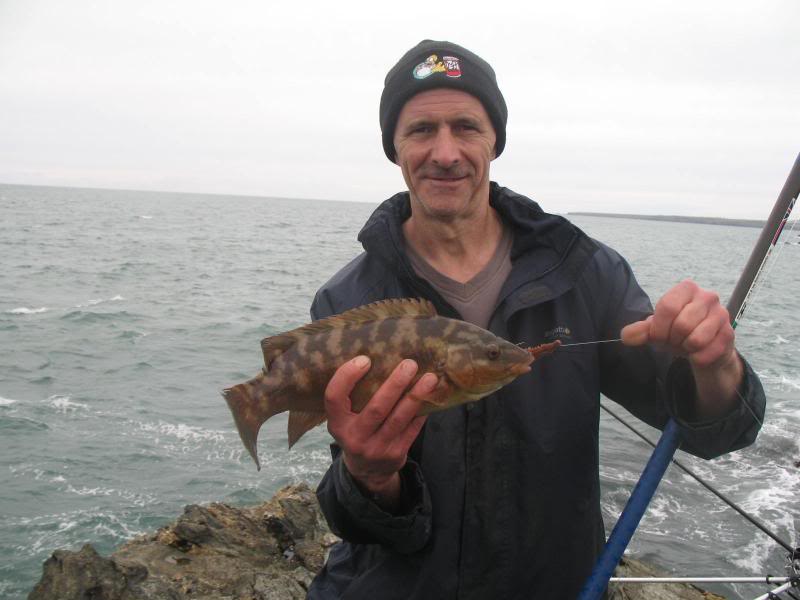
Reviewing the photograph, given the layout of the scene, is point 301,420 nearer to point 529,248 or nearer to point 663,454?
point 529,248

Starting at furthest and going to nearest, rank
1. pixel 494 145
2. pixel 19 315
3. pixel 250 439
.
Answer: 1. pixel 19 315
2. pixel 494 145
3. pixel 250 439

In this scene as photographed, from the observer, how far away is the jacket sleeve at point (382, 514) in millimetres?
2926

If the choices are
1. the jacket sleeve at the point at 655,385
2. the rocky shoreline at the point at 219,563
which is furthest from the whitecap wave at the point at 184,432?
the jacket sleeve at the point at 655,385

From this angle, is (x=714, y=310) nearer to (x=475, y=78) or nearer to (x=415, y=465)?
(x=415, y=465)

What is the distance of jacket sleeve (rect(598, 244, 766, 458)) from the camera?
288 centimetres

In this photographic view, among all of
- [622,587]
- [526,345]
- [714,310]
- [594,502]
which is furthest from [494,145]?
[622,587]

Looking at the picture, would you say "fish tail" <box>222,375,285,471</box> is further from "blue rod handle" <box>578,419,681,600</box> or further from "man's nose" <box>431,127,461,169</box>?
"blue rod handle" <box>578,419,681,600</box>

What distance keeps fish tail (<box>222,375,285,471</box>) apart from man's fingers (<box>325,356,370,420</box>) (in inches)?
24.9

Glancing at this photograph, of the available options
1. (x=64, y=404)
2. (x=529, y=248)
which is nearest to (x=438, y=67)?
(x=529, y=248)

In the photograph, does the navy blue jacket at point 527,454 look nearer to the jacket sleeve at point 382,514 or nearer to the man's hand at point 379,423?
the jacket sleeve at point 382,514

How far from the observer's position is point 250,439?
11.4 feet

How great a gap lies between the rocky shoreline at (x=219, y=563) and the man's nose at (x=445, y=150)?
13.0ft

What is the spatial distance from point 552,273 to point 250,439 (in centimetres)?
191

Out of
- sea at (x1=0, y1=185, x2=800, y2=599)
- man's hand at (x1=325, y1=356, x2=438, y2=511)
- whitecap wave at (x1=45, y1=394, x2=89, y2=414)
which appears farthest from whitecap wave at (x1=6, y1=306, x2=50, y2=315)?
man's hand at (x1=325, y1=356, x2=438, y2=511)
